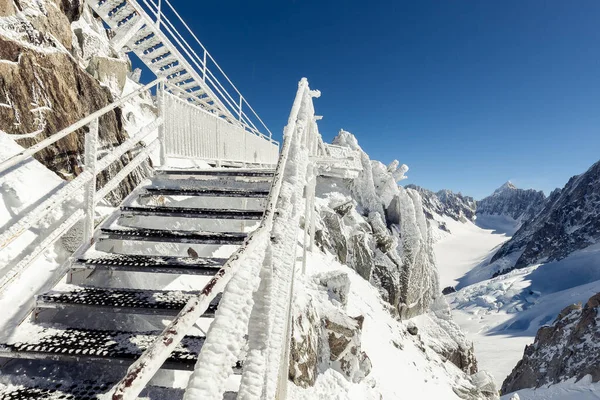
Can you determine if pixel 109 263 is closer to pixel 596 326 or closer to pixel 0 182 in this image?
pixel 0 182

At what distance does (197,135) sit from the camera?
8203mm

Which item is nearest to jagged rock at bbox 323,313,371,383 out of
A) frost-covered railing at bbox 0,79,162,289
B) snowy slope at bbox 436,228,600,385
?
frost-covered railing at bbox 0,79,162,289

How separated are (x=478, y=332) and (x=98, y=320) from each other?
6813 centimetres

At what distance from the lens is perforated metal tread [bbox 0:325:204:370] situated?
2.38 meters

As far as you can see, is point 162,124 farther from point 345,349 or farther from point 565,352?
point 565,352

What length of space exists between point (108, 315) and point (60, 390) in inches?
33.9

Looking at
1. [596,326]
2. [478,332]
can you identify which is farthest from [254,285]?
[478,332]

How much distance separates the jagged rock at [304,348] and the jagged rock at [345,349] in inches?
22.5

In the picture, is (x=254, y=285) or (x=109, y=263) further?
(x=109, y=263)

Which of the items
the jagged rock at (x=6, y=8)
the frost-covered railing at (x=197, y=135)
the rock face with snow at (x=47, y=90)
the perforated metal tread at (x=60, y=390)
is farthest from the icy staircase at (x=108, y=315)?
the jagged rock at (x=6, y=8)

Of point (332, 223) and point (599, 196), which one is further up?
point (599, 196)

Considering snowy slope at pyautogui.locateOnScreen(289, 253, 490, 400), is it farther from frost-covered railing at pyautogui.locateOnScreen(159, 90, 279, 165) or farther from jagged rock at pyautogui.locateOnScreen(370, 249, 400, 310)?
frost-covered railing at pyautogui.locateOnScreen(159, 90, 279, 165)

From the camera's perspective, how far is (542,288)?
7144 centimetres

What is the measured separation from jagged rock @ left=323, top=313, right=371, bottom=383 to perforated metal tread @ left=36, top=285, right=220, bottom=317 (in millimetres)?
5319
